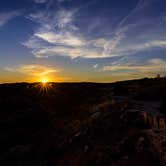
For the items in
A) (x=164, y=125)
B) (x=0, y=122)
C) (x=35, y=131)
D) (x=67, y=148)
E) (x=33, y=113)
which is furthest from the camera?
(x=33, y=113)

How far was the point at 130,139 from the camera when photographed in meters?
8.57

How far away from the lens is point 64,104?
27.1 m

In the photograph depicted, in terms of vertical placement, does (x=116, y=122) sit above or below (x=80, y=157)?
above

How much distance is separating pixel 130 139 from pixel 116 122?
84.6 inches

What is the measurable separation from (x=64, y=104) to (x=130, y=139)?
747 inches

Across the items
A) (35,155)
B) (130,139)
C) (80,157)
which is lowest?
(35,155)

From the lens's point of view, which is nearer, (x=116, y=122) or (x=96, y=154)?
(x=96, y=154)

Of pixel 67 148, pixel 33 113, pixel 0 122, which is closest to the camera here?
pixel 67 148

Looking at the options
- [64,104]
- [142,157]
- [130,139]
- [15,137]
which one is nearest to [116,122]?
[130,139]

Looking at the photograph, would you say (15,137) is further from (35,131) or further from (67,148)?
(67,148)

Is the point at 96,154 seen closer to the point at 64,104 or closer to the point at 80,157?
the point at 80,157

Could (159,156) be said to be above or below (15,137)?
above

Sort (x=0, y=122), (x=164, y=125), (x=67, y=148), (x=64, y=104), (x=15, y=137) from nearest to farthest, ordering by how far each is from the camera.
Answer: (x=164, y=125), (x=67, y=148), (x=15, y=137), (x=0, y=122), (x=64, y=104)

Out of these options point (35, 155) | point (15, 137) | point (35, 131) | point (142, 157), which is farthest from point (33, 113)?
point (142, 157)
